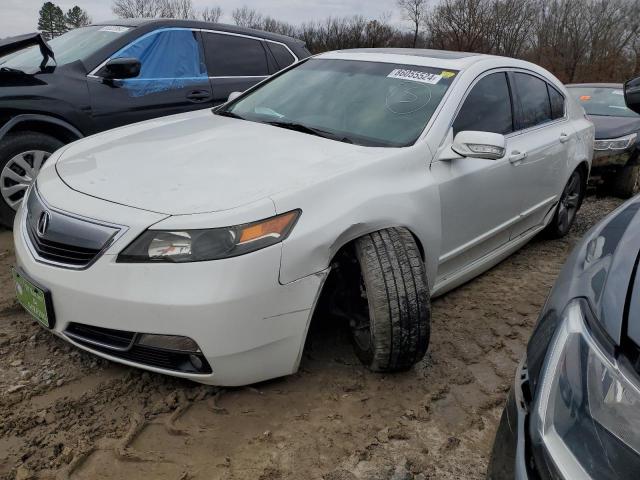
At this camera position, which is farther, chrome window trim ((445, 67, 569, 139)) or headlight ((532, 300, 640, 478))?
chrome window trim ((445, 67, 569, 139))

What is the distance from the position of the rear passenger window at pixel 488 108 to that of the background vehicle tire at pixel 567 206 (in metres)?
1.22

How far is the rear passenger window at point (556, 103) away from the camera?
428 centimetres

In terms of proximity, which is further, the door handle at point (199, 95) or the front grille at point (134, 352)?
Result: the door handle at point (199, 95)

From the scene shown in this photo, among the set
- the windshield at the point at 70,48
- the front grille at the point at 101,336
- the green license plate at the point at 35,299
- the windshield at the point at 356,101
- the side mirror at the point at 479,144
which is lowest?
the front grille at the point at 101,336

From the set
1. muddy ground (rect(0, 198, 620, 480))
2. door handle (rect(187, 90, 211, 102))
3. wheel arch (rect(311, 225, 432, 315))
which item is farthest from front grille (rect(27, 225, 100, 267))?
door handle (rect(187, 90, 211, 102))

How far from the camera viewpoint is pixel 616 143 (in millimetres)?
6504

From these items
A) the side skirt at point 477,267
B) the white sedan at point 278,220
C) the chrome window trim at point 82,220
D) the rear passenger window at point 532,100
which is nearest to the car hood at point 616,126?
the rear passenger window at point 532,100

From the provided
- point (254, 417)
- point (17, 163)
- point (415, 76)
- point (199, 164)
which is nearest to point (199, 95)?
point (17, 163)

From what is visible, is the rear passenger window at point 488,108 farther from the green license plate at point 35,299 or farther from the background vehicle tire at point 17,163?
the background vehicle tire at point 17,163

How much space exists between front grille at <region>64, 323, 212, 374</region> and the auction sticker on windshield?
80.1 inches

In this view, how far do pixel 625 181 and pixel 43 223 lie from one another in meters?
6.27

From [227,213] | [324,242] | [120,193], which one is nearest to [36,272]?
[120,193]

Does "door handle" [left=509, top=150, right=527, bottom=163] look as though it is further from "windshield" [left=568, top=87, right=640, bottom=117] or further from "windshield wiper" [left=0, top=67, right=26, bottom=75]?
"windshield" [left=568, top=87, right=640, bottom=117]

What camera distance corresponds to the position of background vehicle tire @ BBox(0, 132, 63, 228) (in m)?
4.02
